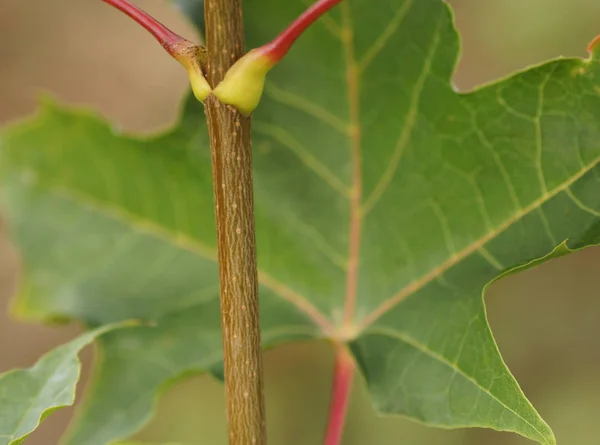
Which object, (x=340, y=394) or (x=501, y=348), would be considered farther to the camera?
(x=501, y=348)

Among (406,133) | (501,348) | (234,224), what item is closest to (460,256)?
(406,133)

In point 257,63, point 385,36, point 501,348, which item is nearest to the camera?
point 257,63

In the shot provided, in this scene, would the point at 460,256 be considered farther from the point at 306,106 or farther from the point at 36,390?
the point at 36,390

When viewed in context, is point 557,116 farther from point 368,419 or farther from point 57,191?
point 368,419

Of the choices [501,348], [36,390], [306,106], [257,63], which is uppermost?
[501,348]

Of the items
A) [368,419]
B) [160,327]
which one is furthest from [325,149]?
[368,419]
